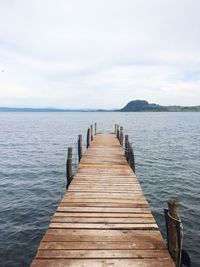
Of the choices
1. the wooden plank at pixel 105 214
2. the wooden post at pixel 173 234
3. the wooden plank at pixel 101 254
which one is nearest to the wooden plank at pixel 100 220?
the wooden plank at pixel 105 214

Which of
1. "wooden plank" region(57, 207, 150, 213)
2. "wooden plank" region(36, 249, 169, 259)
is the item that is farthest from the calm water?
"wooden plank" region(36, 249, 169, 259)

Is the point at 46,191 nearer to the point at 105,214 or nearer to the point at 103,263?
the point at 105,214

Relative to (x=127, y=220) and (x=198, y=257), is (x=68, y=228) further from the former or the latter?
(x=198, y=257)

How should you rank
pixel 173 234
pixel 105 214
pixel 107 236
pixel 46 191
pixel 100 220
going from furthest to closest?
1. pixel 46 191
2. pixel 105 214
3. pixel 100 220
4. pixel 107 236
5. pixel 173 234

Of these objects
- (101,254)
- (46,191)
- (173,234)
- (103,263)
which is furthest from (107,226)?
(46,191)

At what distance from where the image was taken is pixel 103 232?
642 cm

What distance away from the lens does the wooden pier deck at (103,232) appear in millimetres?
5332

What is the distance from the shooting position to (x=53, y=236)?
20.4 ft

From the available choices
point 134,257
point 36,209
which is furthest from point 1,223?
point 134,257

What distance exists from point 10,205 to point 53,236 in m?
8.42

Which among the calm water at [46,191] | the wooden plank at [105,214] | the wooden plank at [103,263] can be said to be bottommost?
the calm water at [46,191]

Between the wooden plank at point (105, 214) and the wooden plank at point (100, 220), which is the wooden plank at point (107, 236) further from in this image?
the wooden plank at point (105, 214)

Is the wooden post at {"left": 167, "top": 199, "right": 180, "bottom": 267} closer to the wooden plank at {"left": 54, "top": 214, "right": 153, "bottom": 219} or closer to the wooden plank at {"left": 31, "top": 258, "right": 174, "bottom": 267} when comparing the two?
the wooden plank at {"left": 31, "top": 258, "right": 174, "bottom": 267}

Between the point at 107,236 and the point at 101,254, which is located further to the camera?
the point at 107,236
